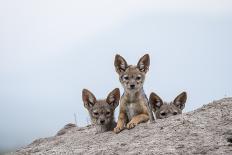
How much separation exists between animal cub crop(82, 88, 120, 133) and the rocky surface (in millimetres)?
409


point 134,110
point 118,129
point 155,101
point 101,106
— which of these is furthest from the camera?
point 155,101

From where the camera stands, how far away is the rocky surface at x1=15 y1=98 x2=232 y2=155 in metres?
9.27

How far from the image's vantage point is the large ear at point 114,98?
12.8m

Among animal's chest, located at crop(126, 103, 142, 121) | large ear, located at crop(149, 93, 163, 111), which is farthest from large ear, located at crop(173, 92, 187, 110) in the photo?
animal's chest, located at crop(126, 103, 142, 121)

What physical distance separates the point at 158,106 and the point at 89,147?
359cm

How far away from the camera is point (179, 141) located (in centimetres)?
964

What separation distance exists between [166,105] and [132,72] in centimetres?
202

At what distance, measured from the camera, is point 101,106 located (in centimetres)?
1264

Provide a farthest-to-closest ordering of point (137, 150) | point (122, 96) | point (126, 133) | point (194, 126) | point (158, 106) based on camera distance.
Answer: point (158, 106)
point (122, 96)
point (126, 133)
point (194, 126)
point (137, 150)

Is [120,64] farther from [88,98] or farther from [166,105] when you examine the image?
[166,105]

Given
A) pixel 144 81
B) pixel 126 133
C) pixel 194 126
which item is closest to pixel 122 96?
pixel 144 81

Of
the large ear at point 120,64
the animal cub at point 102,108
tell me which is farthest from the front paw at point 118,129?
the large ear at point 120,64

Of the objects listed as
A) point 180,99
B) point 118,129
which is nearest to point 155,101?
point 180,99

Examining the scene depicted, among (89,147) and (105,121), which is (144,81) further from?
(89,147)
